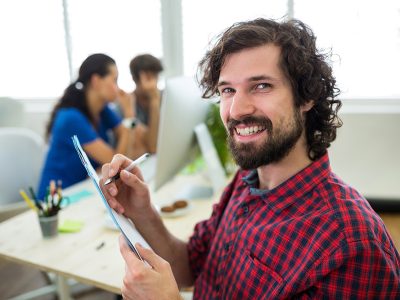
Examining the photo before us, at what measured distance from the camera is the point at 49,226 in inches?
50.0

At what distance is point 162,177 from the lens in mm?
1439

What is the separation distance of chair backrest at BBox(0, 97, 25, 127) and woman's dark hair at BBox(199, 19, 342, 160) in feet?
9.79

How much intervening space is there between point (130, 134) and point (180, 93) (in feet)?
4.17

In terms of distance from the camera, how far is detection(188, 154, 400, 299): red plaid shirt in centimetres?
70

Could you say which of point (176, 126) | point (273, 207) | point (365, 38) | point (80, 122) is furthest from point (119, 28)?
point (273, 207)

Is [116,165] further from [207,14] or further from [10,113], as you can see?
[10,113]

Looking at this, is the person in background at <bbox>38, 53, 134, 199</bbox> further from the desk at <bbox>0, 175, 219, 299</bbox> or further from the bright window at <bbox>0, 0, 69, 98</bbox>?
the bright window at <bbox>0, 0, 69, 98</bbox>

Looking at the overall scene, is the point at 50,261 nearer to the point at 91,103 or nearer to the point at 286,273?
the point at 286,273

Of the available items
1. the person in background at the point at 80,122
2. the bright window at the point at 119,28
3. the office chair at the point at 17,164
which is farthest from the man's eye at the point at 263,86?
the bright window at the point at 119,28

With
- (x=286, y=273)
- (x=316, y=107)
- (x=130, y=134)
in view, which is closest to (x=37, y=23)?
(x=130, y=134)

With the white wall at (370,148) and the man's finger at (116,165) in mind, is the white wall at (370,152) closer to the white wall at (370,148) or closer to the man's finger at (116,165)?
the white wall at (370,148)

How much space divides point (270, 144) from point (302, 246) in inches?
10.0

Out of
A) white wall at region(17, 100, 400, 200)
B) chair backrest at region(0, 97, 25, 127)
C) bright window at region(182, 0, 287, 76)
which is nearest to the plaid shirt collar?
white wall at region(17, 100, 400, 200)

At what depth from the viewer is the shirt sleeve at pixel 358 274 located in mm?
694
